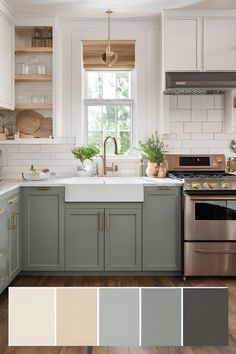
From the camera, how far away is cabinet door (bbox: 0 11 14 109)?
470cm

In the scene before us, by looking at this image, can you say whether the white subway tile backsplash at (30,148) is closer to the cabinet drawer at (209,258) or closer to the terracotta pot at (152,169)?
the terracotta pot at (152,169)

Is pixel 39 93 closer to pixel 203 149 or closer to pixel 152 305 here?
pixel 203 149

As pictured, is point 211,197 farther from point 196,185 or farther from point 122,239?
point 122,239

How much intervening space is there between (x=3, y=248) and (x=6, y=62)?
1.90 metres

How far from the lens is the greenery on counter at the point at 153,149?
518 cm

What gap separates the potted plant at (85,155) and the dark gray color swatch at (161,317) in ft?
12.2

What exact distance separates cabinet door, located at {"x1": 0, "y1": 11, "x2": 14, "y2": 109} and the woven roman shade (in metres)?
0.81

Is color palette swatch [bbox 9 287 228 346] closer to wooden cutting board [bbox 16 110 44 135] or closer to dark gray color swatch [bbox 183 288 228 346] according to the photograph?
dark gray color swatch [bbox 183 288 228 346]

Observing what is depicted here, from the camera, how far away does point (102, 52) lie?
5395mm

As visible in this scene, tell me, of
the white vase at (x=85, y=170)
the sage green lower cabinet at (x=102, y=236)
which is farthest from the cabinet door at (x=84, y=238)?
the white vase at (x=85, y=170)

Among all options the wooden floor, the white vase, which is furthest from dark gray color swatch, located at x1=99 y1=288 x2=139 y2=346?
the white vase

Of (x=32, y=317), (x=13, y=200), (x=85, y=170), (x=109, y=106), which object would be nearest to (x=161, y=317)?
(x=32, y=317)

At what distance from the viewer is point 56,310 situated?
1.50 m

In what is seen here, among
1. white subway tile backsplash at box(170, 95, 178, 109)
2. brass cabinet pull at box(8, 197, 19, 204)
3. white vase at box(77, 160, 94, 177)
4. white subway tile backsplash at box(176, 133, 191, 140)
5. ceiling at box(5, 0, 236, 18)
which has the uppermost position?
ceiling at box(5, 0, 236, 18)
